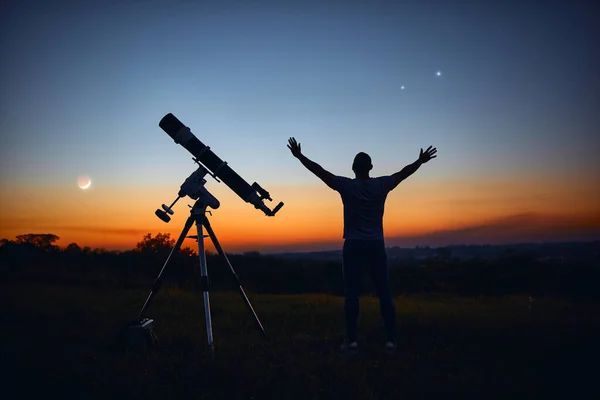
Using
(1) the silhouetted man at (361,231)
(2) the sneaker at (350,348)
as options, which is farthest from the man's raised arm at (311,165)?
(2) the sneaker at (350,348)

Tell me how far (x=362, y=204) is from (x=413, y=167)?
101 cm

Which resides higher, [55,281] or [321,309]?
[55,281]

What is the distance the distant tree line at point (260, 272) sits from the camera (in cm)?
1502

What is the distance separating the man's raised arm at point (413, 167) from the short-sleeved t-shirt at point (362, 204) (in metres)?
0.26

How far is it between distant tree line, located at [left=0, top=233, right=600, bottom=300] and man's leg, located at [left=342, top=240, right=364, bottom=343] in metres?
1.83

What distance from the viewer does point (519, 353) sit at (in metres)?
6.36

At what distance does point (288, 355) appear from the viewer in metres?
5.81

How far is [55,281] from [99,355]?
10.1 meters

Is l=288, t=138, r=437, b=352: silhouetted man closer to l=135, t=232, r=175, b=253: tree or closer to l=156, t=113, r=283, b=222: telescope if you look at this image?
l=156, t=113, r=283, b=222: telescope

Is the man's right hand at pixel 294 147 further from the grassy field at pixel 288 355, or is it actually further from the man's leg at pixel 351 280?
the grassy field at pixel 288 355

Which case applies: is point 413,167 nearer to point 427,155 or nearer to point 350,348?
point 427,155

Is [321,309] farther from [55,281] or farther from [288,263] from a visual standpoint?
[288,263]

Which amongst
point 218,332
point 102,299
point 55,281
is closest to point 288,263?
point 55,281

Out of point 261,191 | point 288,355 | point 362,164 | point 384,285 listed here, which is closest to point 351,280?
point 384,285
